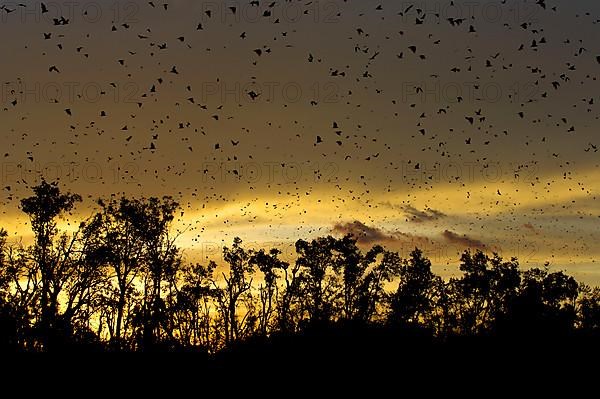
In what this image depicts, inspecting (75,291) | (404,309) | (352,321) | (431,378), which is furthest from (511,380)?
(75,291)

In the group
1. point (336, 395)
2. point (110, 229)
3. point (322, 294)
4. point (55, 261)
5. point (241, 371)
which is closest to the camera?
point (336, 395)

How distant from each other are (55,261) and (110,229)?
5.92 meters

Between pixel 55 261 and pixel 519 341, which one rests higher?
pixel 55 261

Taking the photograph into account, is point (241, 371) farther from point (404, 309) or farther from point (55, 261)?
point (404, 309)

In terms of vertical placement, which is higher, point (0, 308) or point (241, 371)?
point (0, 308)

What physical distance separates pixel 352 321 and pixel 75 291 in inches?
957

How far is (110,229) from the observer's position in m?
67.9

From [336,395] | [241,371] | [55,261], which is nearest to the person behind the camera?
[336,395]

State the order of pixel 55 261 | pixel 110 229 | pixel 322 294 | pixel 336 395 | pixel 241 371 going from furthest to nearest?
pixel 322 294 < pixel 110 229 < pixel 55 261 < pixel 241 371 < pixel 336 395

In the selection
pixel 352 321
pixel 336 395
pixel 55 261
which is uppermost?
pixel 55 261

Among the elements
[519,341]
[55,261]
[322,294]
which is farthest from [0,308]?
[519,341]

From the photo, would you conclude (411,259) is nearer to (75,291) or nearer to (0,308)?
(75,291)

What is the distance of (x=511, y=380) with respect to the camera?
185ft

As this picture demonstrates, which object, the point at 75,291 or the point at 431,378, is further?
the point at 75,291
